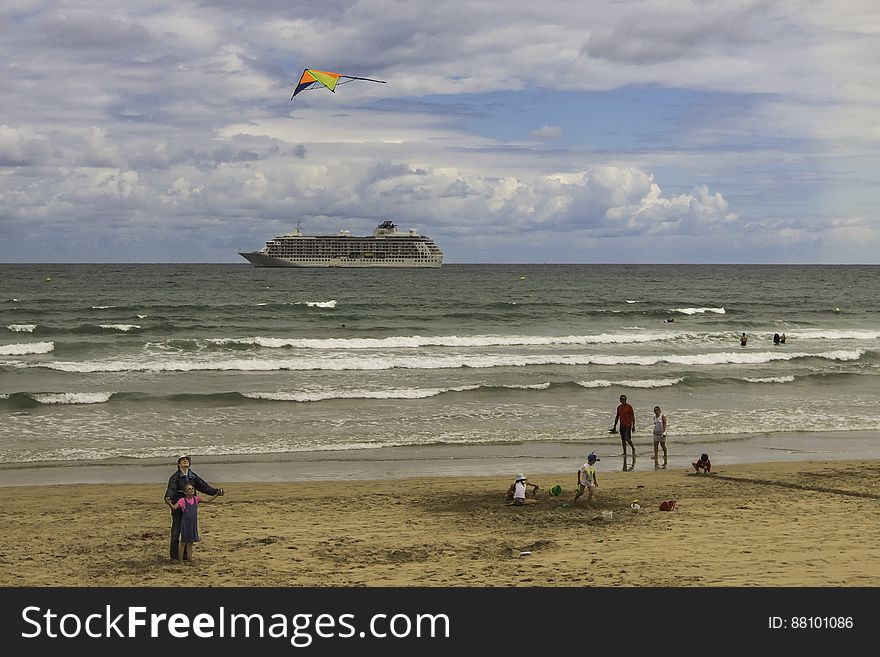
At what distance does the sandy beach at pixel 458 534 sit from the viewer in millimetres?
9141

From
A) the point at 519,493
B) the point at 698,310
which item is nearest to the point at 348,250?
the point at 698,310

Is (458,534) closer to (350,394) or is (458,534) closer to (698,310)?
(350,394)

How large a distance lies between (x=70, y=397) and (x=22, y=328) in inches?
768

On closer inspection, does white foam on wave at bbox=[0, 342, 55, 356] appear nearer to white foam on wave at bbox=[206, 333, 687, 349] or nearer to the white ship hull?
white foam on wave at bbox=[206, 333, 687, 349]

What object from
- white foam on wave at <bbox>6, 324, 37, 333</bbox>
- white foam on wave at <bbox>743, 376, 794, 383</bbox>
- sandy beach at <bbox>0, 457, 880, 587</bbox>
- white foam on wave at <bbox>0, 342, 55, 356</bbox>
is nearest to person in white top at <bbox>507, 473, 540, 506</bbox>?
sandy beach at <bbox>0, 457, 880, 587</bbox>

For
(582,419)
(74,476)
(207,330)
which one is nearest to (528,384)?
(582,419)

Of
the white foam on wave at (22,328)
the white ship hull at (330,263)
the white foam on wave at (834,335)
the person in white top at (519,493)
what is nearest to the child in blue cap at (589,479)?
the person in white top at (519,493)

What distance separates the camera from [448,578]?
29.7ft

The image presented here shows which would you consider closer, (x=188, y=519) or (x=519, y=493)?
(x=188, y=519)

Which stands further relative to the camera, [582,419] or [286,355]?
[286,355]

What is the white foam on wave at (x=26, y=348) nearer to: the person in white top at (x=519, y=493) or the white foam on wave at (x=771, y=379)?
the white foam on wave at (x=771, y=379)

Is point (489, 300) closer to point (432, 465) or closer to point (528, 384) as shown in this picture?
point (528, 384)

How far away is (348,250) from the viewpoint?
139 meters

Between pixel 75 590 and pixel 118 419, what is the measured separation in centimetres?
1249
